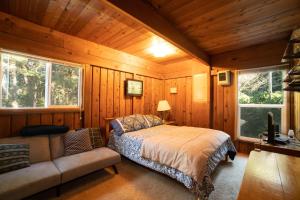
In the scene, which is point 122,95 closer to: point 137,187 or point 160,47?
point 160,47

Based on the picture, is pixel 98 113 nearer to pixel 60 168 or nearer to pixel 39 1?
pixel 60 168

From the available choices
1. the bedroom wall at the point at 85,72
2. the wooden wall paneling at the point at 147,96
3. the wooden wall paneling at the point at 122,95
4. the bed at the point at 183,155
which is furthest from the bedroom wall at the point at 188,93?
the wooden wall paneling at the point at 122,95

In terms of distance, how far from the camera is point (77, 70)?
113 inches

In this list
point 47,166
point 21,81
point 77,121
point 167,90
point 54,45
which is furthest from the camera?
point 167,90

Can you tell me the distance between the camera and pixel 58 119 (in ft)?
8.34

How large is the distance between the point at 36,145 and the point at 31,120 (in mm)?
451

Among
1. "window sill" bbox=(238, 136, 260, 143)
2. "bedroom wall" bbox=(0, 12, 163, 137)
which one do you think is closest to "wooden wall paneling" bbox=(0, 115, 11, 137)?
"bedroom wall" bbox=(0, 12, 163, 137)

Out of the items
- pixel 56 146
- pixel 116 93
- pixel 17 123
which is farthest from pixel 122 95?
pixel 17 123

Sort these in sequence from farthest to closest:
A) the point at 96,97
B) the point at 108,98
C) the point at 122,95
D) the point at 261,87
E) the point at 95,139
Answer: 1. the point at 122,95
2. the point at 108,98
3. the point at 261,87
4. the point at 96,97
5. the point at 95,139

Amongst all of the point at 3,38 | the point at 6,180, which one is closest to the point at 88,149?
the point at 6,180

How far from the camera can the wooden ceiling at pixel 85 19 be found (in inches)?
73.7

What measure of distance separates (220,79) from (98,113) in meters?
2.96

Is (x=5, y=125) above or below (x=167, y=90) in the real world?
below

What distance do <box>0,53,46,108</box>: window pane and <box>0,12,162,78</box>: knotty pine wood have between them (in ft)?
0.63
